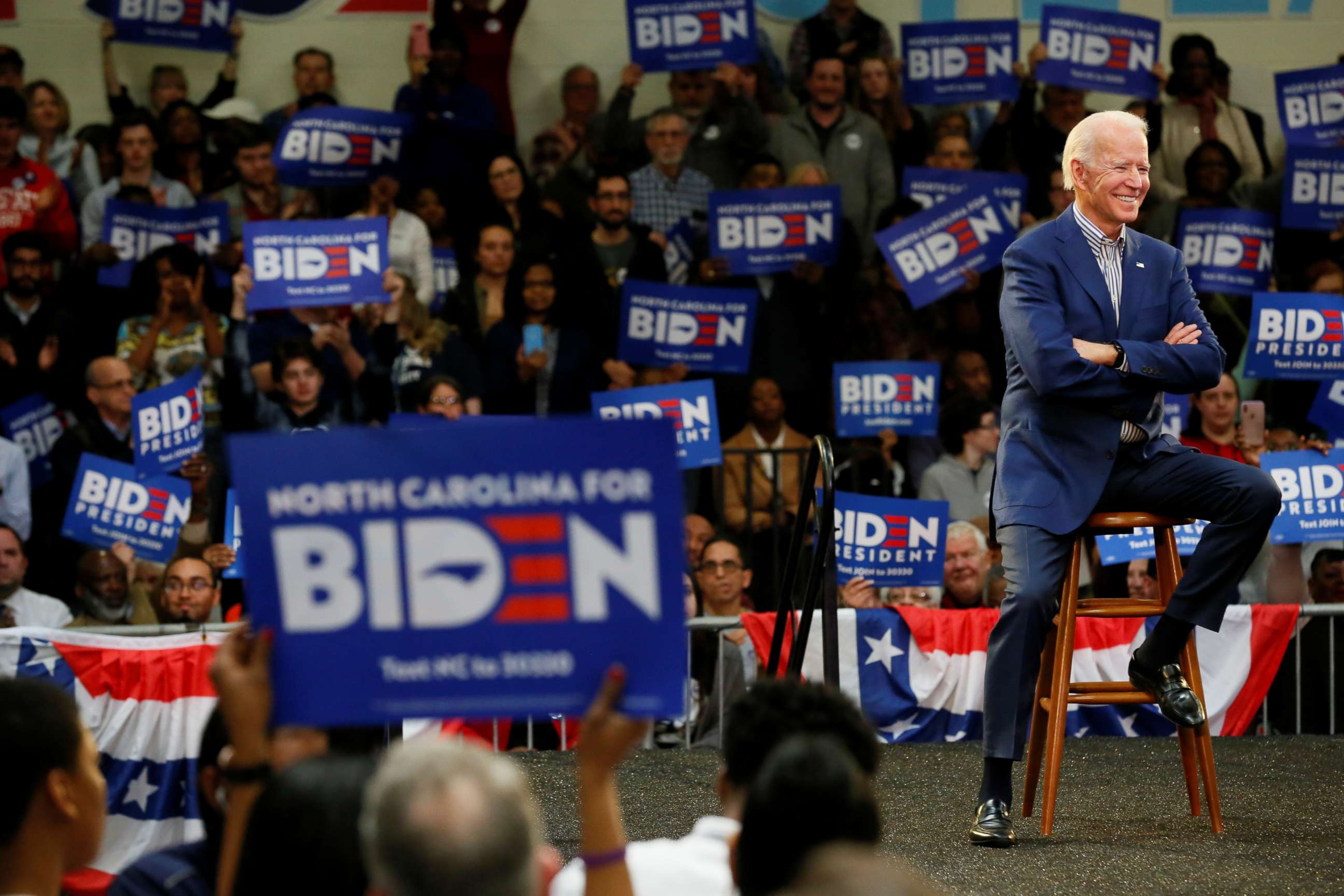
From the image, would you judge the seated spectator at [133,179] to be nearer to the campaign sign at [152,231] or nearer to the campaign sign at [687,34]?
the campaign sign at [152,231]

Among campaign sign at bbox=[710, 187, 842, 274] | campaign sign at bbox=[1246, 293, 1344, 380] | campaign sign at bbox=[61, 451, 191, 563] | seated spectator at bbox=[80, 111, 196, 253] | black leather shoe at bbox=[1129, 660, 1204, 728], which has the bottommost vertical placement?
black leather shoe at bbox=[1129, 660, 1204, 728]

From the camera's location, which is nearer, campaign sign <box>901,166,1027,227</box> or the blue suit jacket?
the blue suit jacket

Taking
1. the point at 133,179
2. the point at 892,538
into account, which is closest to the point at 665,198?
Answer: the point at 133,179

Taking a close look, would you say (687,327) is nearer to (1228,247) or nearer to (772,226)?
(772,226)

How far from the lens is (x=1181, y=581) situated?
425 cm

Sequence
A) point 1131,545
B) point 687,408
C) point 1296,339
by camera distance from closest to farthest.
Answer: point 1131,545
point 687,408
point 1296,339

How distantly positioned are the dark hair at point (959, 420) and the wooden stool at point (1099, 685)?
3513 mm

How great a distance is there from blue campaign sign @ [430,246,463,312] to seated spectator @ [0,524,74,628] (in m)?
2.55

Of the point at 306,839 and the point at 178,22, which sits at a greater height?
the point at 178,22

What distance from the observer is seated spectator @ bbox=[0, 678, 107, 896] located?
2.17 meters

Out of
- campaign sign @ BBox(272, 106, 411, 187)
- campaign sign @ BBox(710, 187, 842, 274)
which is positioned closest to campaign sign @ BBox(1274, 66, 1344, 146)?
campaign sign @ BBox(710, 187, 842, 274)

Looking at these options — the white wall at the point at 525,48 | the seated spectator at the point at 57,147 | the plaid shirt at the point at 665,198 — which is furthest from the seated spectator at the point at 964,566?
the seated spectator at the point at 57,147

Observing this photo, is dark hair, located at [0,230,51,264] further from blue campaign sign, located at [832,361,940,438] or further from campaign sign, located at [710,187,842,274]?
blue campaign sign, located at [832,361,940,438]

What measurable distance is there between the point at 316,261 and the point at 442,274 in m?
0.98
